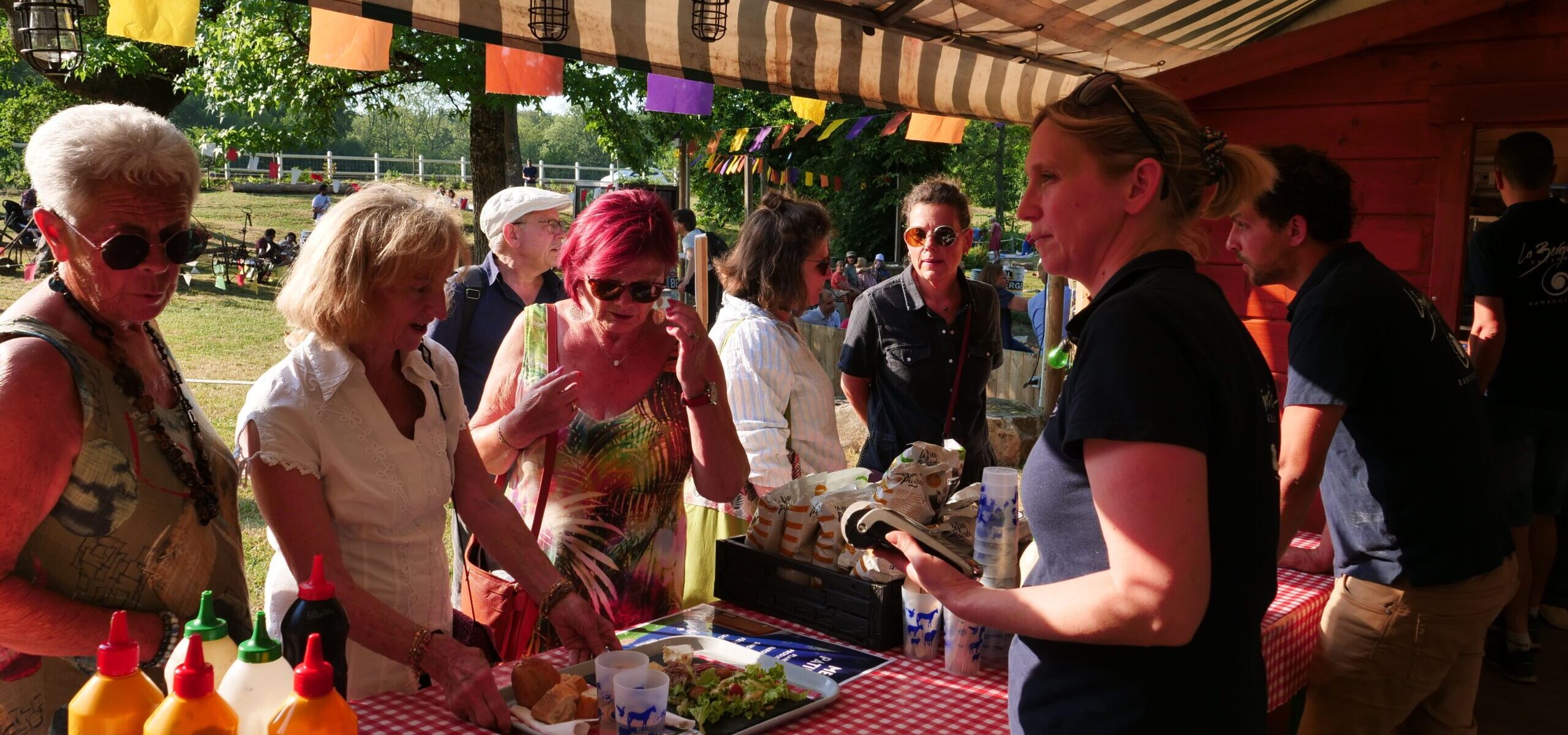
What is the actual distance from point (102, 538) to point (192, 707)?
740mm

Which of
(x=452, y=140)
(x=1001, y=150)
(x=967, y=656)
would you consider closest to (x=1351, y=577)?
(x=967, y=656)

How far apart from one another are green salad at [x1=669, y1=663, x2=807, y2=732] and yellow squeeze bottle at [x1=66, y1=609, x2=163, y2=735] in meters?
0.86

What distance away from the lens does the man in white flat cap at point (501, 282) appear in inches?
163

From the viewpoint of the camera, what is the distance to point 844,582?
7.63ft

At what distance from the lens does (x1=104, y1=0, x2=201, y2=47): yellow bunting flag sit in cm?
319

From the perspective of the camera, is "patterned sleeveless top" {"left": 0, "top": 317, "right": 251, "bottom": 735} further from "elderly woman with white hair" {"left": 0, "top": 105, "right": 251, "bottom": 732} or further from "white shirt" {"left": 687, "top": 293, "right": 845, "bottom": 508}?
"white shirt" {"left": 687, "top": 293, "right": 845, "bottom": 508}

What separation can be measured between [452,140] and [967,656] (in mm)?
62214

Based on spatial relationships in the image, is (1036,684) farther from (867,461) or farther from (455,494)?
(867,461)

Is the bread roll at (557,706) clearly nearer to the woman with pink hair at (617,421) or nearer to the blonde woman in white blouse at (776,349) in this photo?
the woman with pink hair at (617,421)

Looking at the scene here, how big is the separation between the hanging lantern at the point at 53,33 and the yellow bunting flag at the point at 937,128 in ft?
14.7

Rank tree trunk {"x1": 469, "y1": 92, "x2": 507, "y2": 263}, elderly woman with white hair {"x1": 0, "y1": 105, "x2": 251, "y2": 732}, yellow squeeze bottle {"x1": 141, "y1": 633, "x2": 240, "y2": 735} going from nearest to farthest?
yellow squeeze bottle {"x1": 141, "y1": 633, "x2": 240, "y2": 735}
elderly woman with white hair {"x1": 0, "y1": 105, "x2": 251, "y2": 732}
tree trunk {"x1": 469, "y1": 92, "x2": 507, "y2": 263}

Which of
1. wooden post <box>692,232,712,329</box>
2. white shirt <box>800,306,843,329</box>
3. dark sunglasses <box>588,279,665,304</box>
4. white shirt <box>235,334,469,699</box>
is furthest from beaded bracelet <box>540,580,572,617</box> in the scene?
white shirt <box>800,306,843,329</box>

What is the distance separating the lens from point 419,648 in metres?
1.92

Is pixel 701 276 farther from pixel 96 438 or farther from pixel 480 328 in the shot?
pixel 96 438
